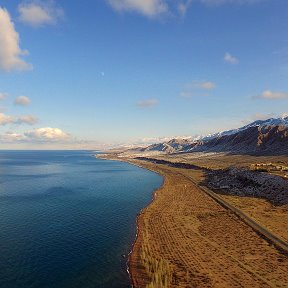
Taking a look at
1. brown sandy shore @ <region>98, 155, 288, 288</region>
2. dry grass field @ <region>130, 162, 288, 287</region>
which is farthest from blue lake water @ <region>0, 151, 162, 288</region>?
dry grass field @ <region>130, 162, 288, 287</region>

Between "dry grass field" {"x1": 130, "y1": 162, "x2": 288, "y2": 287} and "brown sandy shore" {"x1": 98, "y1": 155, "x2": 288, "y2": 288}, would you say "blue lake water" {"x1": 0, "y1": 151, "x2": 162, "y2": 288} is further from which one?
"dry grass field" {"x1": 130, "y1": 162, "x2": 288, "y2": 287}

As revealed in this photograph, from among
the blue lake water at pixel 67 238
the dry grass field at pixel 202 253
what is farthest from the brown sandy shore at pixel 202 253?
the blue lake water at pixel 67 238

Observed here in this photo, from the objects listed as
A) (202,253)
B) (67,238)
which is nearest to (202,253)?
(202,253)

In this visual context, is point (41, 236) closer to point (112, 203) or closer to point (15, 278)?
point (15, 278)

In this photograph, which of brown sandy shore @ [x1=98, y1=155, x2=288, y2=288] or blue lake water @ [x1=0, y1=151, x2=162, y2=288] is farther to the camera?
blue lake water @ [x1=0, y1=151, x2=162, y2=288]

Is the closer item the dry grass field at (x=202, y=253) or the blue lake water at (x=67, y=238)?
the dry grass field at (x=202, y=253)

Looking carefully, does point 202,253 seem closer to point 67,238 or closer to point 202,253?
point 202,253

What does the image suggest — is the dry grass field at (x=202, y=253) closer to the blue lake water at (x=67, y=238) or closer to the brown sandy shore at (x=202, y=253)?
the brown sandy shore at (x=202, y=253)

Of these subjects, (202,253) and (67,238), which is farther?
(67,238)
